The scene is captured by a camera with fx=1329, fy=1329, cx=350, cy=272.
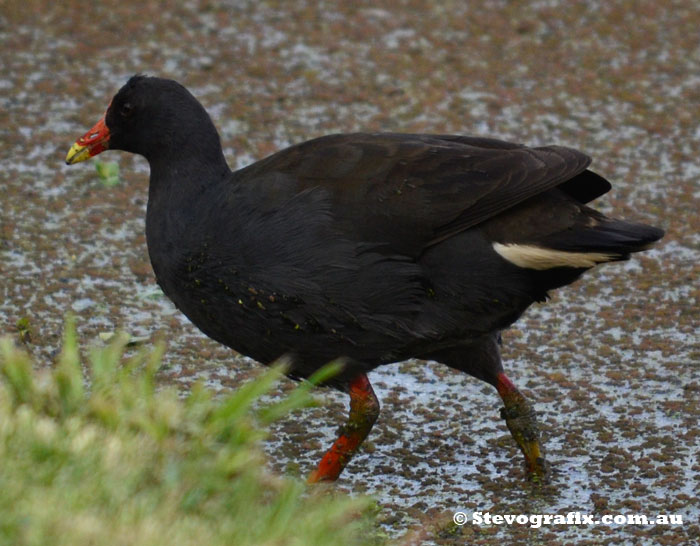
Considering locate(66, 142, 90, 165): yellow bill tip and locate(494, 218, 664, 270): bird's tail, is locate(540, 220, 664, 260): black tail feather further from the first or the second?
locate(66, 142, 90, 165): yellow bill tip

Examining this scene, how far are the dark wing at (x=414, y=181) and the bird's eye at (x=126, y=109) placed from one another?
584 millimetres

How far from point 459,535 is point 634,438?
0.91 metres

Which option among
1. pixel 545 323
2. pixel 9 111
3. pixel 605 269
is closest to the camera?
pixel 545 323

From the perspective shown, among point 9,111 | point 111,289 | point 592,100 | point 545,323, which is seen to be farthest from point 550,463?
point 9,111

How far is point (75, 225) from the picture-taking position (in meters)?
6.14

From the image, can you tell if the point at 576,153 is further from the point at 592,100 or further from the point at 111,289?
the point at 592,100

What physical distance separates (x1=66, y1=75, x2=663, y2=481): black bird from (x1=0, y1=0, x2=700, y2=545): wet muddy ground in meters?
0.54

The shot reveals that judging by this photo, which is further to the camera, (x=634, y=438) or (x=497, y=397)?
(x=497, y=397)

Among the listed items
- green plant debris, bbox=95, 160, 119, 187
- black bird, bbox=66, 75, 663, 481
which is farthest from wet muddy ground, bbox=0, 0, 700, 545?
black bird, bbox=66, 75, 663, 481

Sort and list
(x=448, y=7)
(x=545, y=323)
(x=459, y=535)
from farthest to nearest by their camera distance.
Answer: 1. (x=448, y=7)
2. (x=545, y=323)
3. (x=459, y=535)

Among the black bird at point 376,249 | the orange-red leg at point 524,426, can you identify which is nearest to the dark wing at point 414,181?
the black bird at point 376,249

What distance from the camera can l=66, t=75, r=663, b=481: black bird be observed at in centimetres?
410

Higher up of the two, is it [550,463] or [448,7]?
[448,7]

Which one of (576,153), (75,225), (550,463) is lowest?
(550,463)
